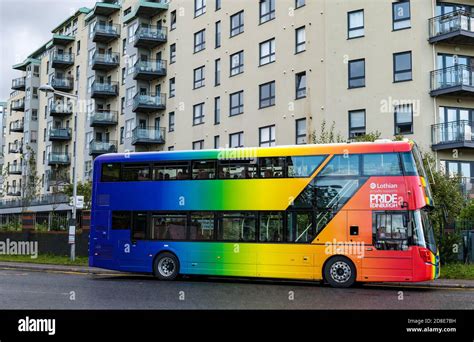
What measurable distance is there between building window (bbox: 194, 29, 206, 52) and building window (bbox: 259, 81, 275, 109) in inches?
332

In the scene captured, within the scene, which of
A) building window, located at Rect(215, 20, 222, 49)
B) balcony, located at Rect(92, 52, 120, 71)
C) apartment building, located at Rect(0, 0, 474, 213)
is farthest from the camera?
balcony, located at Rect(92, 52, 120, 71)

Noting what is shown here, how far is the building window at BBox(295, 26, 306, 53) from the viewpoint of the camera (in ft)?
114

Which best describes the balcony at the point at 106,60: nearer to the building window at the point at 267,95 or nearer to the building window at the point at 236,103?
the building window at the point at 236,103

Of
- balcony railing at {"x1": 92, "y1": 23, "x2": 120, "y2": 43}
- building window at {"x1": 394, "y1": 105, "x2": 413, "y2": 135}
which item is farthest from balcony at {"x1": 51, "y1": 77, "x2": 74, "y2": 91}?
building window at {"x1": 394, "y1": 105, "x2": 413, "y2": 135}

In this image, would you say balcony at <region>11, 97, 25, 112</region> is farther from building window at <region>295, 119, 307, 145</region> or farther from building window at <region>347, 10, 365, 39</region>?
building window at <region>347, 10, 365, 39</region>

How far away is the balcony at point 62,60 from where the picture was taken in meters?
66.3

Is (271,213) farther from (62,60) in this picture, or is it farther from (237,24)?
(62,60)

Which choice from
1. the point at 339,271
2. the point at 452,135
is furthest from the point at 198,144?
the point at 339,271

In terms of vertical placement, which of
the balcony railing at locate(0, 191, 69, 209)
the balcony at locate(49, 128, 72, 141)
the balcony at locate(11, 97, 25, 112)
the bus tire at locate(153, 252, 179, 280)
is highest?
the balcony at locate(11, 97, 25, 112)

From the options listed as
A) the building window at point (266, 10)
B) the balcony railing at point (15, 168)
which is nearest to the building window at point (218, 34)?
the building window at point (266, 10)

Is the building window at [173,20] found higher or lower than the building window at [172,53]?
higher

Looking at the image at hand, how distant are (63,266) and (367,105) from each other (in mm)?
18036

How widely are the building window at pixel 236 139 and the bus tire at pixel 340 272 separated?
2333 cm

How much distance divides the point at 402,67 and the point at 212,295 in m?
21.4
